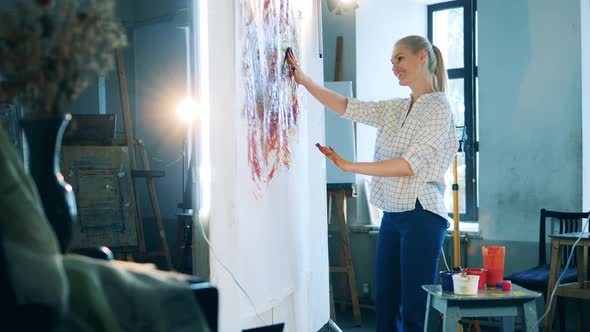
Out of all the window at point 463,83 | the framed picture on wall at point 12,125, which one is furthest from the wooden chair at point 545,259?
the framed picture on wall at point 12,125

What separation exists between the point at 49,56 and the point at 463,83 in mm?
4682

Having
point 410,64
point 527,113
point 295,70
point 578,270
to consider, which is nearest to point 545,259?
point 578,270

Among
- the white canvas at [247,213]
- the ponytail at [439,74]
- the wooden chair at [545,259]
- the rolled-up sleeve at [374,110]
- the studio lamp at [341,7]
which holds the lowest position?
the wooden chair at [545,259]

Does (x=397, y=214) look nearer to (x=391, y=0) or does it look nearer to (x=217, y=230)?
(x=217, y=230)

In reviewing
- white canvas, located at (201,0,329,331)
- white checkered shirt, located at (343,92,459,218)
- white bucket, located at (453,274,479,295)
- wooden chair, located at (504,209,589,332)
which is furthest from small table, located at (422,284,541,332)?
wooden chair, located at (504,209,589,332)

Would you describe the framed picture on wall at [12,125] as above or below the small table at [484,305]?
above

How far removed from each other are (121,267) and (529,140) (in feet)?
12.7

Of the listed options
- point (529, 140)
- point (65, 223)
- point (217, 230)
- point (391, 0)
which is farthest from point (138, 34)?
point (65, 223)

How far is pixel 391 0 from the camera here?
552 cm

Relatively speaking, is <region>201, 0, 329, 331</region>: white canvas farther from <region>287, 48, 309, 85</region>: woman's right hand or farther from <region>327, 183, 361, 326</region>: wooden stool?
<region>327, 183, 361, 326</region>: wooden stool

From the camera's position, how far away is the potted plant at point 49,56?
1101mm

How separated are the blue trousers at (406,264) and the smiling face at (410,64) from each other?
0.55 m

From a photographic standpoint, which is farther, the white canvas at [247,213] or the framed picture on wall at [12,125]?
the framed picture on wall at [12,125]

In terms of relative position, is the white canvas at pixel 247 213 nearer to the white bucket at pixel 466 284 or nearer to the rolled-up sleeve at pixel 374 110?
the rolled-up sleeve at pixel 374 110
